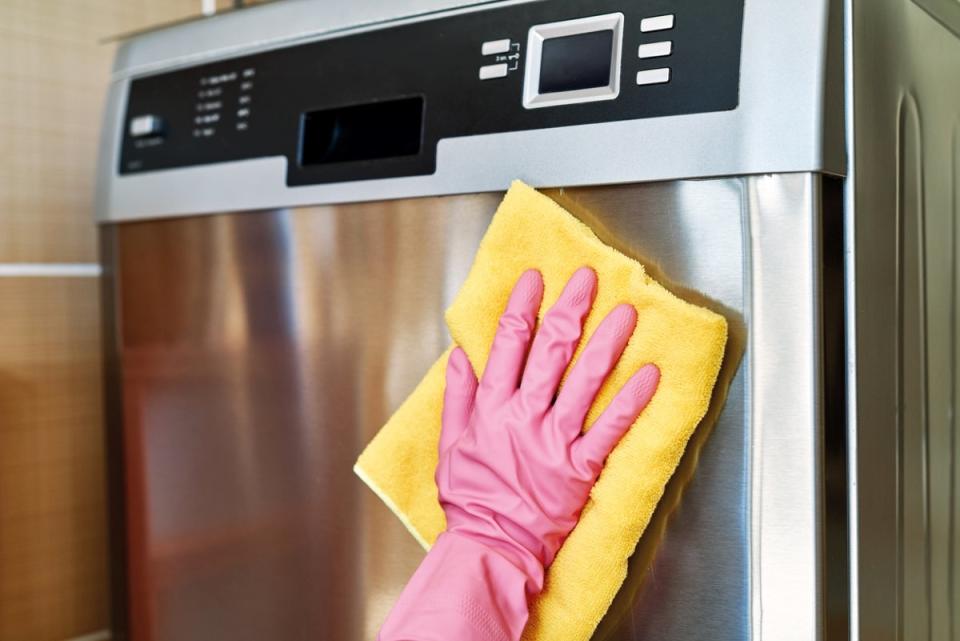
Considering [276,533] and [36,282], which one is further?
[36,282]

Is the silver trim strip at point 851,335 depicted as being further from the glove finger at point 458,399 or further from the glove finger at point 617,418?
the glove finger at point 458,399

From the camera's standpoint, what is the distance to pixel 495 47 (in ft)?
2.14

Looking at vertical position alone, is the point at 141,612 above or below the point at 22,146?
below

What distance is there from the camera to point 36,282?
1.00 metres

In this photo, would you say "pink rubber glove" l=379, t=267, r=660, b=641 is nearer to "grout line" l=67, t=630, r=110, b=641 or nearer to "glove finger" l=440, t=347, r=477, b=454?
"glove finger" l=440, t=347, r=477, b=454

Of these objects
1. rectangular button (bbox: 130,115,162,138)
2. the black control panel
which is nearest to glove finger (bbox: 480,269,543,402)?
the black control panel

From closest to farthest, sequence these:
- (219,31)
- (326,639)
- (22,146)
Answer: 1. (326,639)
2. (219,31)
3. (22,146)

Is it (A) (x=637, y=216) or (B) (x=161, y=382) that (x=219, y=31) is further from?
(A) (x=637, y=216)

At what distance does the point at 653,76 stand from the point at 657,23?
0.11 ft

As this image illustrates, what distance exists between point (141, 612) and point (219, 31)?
53 cm

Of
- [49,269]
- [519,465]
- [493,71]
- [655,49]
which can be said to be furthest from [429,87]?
[49,269]

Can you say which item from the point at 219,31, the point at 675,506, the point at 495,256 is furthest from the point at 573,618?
the point at 219,31

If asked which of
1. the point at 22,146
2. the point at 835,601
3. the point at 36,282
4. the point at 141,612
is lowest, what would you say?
the point at 141,612

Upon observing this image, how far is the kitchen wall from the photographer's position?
978 millimetres
